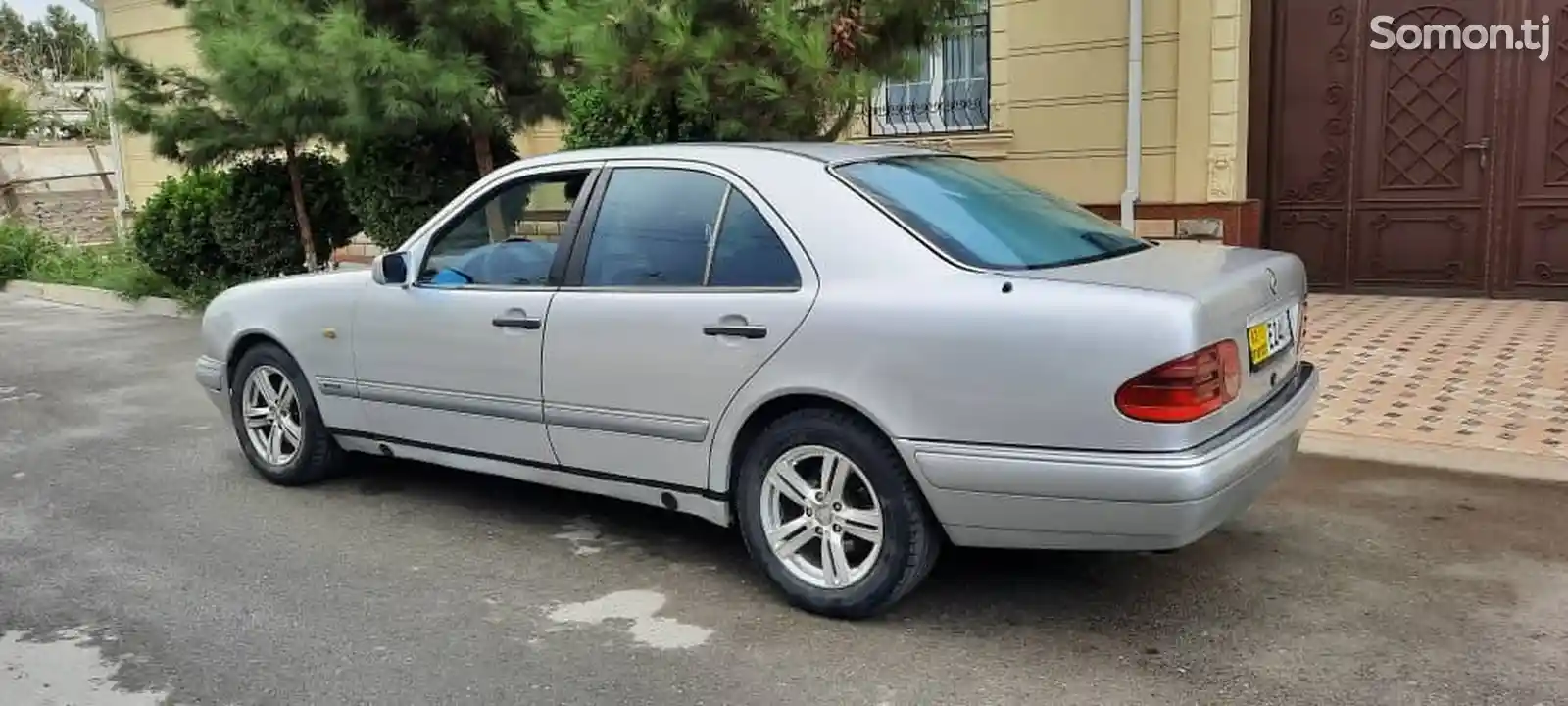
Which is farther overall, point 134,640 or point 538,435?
point 538,435

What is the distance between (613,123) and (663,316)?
171 inches

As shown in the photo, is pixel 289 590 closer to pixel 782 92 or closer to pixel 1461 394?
pixel 782 92

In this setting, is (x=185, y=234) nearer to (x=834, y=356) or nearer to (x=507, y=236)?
(x=507, y=236)

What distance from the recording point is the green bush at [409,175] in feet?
33.6

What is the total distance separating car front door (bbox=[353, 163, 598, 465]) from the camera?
4652mm

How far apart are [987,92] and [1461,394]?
504 cm

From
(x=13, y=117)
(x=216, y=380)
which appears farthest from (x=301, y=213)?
(x=13, y=117)

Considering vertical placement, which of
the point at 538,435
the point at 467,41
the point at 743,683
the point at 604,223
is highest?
the point at 467,41

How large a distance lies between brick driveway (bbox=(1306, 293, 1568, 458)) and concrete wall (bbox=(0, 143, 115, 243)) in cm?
1668

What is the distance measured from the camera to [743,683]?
357cm

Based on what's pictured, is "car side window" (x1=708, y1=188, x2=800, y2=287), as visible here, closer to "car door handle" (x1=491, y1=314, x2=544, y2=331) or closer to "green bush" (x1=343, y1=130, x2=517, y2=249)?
"car door handle" (x1=491, y1=314, x2=544, y2=331)

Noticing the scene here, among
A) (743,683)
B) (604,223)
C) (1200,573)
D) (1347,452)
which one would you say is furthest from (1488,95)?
(743,683)

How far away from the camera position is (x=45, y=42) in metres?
50.1

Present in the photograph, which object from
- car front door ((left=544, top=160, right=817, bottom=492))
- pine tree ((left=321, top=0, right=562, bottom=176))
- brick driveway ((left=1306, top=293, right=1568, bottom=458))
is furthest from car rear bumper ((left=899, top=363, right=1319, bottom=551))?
pine tree ((left=321, top=0, right=562, bottom=176))
